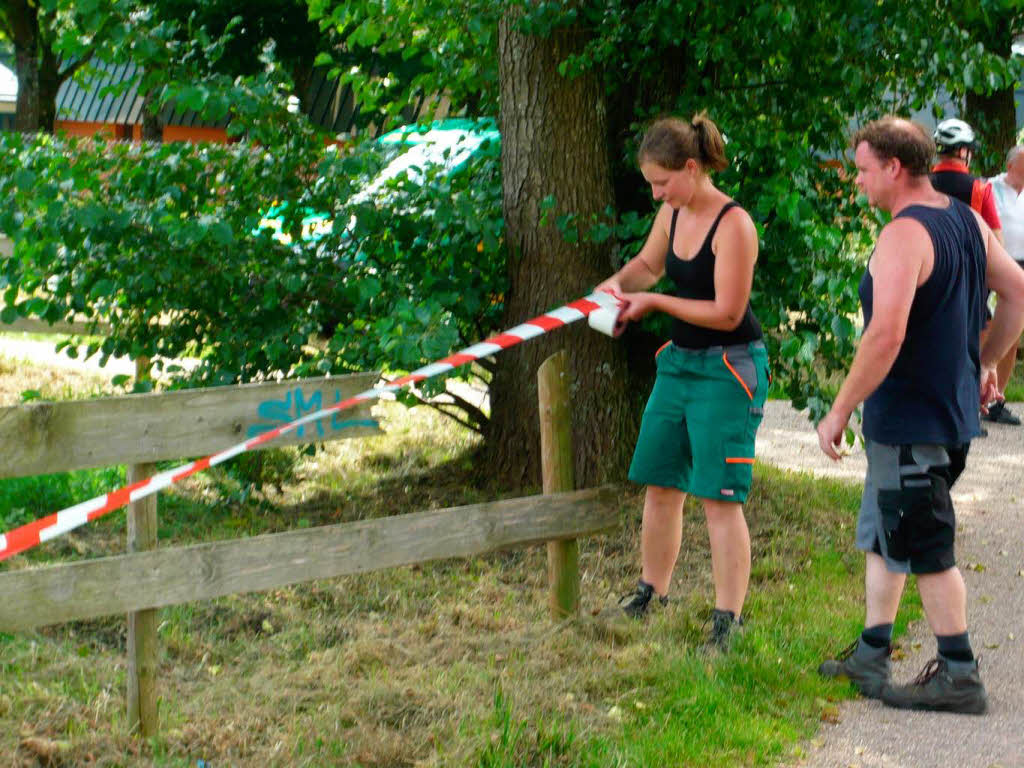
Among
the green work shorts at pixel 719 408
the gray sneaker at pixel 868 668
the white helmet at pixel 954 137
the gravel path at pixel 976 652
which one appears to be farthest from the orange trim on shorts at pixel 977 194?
the gray sneaker at pixel 868 668

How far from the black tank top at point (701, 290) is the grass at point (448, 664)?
1129mm

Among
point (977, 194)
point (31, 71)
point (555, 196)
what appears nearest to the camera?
point (555, 196)

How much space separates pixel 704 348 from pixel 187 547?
6.38ft

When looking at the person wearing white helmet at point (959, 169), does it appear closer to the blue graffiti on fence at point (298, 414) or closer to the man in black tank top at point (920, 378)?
the man in black tank top at point (920, 378)

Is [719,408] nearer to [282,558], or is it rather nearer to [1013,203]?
[282,558]

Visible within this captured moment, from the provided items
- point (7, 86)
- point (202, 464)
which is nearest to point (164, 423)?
point (202, 464)

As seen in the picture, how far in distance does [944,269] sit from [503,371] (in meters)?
3.05

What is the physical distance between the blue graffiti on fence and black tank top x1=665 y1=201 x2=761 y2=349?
3.85 ft

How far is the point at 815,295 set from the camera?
591 cm

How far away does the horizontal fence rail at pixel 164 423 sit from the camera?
3.78m

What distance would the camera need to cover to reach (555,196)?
20.6 ft

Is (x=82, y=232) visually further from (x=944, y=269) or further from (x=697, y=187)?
(x=944, y=269)

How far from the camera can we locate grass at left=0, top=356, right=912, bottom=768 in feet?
12.8

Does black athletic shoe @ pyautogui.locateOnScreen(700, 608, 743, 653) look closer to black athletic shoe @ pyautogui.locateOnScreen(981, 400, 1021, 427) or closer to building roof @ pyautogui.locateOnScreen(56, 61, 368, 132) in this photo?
black athletic shoe @ pyautogui.locateOnScreen(981, 400, 1021, 427)
